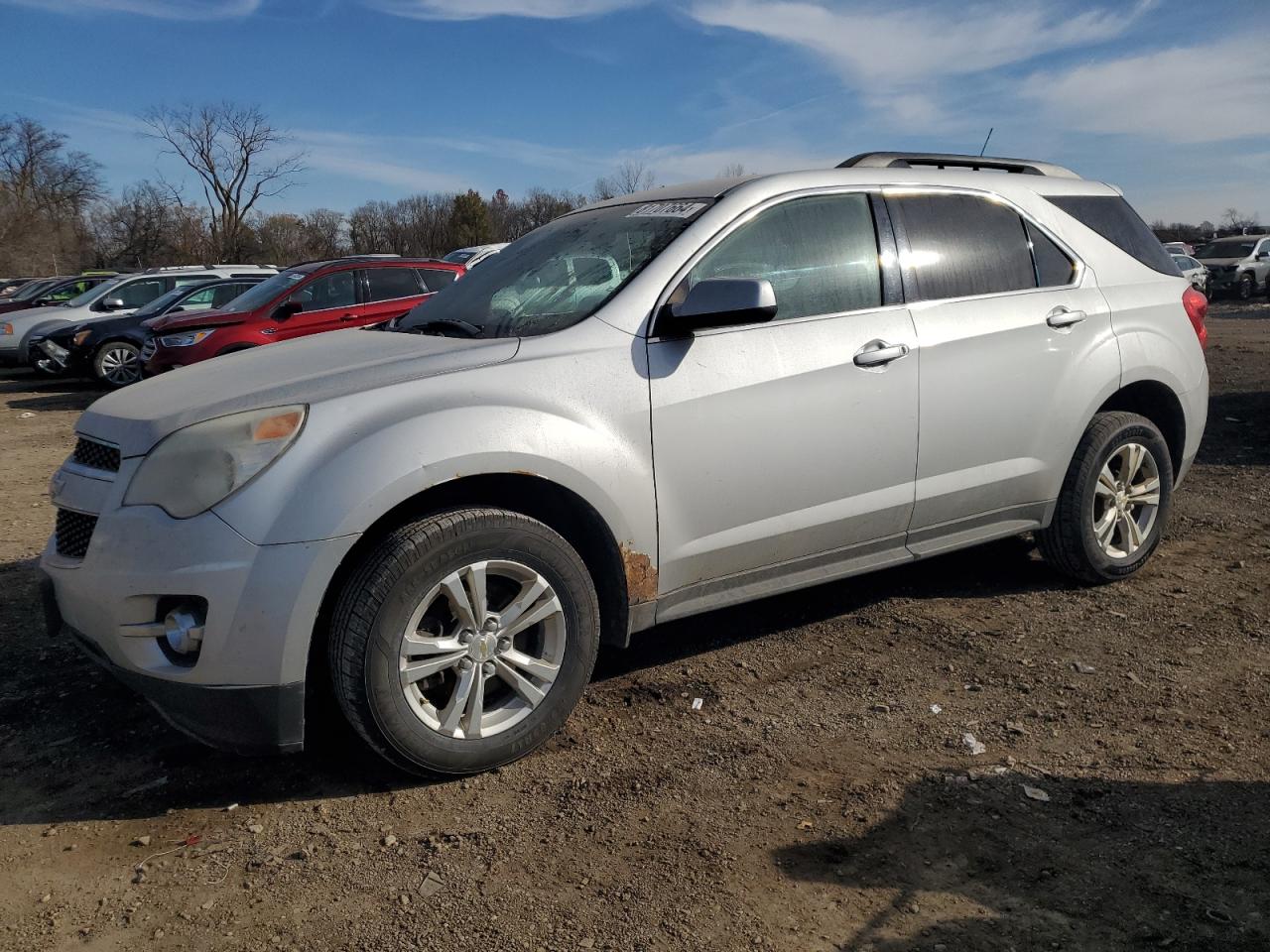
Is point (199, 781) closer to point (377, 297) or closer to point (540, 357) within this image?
point (540, 357)

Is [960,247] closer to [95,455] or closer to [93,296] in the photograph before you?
A: [95,455]

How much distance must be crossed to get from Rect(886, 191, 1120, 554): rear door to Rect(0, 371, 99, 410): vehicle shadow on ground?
12.7m

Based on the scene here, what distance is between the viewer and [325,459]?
2.86 meters

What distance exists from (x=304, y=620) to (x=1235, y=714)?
10.0 feet

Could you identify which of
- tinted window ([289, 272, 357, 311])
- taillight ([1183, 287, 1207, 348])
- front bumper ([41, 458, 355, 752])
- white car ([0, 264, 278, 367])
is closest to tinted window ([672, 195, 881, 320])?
front bumper ([41, 458, 355, 752])

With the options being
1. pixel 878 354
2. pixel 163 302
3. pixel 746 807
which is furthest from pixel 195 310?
pixel 746 807

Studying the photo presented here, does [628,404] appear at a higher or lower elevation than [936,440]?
higher

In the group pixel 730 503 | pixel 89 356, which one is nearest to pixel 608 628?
pixel 730 503

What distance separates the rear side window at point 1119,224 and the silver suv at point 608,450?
2 centimetres

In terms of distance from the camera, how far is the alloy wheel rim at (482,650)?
9.85ft

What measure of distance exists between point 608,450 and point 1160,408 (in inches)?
124

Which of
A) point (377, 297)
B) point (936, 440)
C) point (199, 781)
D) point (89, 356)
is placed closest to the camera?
point (199, 781)

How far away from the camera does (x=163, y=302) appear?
16375mm

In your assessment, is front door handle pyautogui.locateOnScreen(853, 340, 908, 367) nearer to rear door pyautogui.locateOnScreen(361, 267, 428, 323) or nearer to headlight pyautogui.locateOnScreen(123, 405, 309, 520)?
headlight pyautogui.locateOnScreen(123, 405, 309, 520)
